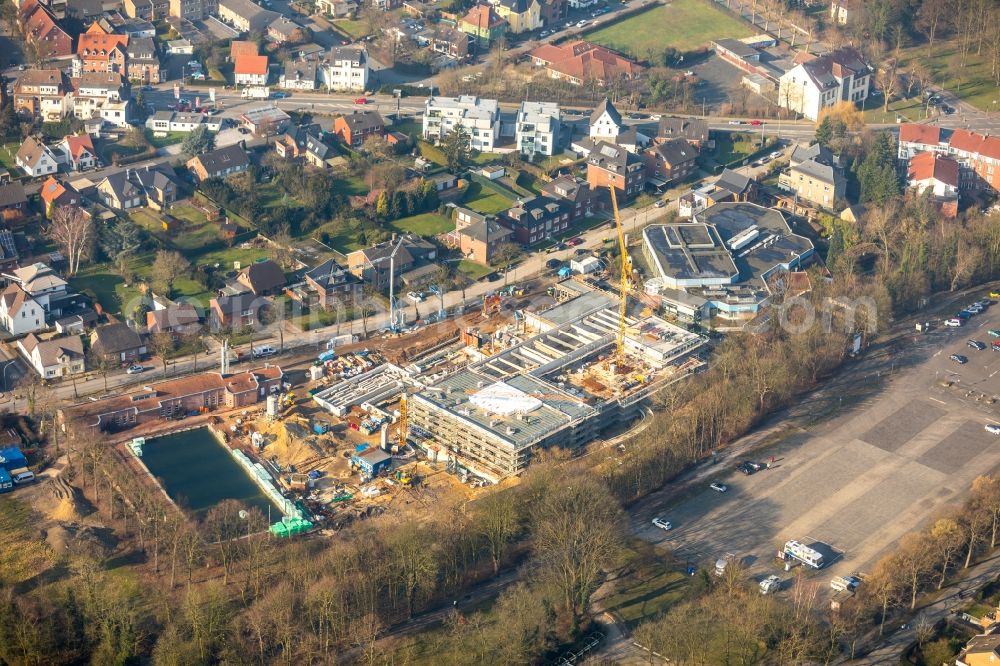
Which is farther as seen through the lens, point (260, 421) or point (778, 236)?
point (778, 236)

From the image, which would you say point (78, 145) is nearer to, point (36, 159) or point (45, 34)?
point (36, 159)

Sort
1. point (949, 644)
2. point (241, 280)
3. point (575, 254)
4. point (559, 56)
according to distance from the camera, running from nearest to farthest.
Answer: point (949, 644) < point (241, 280) < point (575, 254) < point (559, 56)

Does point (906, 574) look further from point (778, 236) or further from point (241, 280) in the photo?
point (241, 280)

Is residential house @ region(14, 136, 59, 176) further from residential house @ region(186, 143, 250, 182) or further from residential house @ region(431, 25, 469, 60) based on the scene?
residential house @ region(431, 25, 469, 60)

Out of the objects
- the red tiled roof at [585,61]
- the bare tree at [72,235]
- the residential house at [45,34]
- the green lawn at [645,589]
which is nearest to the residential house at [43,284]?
the bare tree at [72,235]

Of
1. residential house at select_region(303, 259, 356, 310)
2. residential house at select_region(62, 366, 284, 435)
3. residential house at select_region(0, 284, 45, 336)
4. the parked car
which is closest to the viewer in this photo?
the parked car

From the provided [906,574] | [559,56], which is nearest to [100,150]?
[559,56]

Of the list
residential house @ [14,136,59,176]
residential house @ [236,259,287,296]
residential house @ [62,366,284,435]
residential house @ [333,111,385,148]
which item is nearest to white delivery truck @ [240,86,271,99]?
residential house @ [333,111,385,148]
